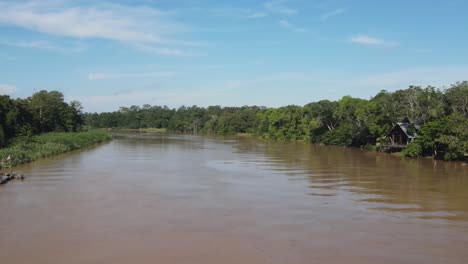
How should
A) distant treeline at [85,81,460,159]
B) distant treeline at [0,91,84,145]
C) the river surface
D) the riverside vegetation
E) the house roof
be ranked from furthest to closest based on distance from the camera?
distant treeline at [0,91,84,145] → the house roof → the riverside vegetation → distant treeline at [85,81,460,159] → the river surface

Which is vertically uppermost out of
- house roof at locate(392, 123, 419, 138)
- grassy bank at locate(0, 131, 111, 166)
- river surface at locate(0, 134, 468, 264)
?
house roof at locate(392, 123, 419, 138)

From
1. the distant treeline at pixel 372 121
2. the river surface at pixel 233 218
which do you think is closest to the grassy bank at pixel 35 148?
the river surface at pixel 233 218

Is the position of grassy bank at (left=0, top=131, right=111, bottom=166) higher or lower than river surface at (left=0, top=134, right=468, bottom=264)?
higher

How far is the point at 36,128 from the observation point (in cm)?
4484

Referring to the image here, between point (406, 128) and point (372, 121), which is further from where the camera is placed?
point (372, 121)

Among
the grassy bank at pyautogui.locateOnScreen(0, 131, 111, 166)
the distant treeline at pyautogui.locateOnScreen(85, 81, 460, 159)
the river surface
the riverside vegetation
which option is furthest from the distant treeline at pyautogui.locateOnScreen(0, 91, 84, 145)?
the distant treeline at pyautogui.locateOnScreen(85, 81, 460, 159)

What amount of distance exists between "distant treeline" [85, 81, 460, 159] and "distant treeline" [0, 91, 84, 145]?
97.7 ft

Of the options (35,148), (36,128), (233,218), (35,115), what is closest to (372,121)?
(35,148)

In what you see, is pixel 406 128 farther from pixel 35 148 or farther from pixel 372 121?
pixel 35 148

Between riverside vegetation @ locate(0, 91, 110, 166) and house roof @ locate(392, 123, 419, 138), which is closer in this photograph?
riverside vegetation @ locate(0, 91, 110, 166)

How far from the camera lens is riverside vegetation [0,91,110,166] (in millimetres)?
29253

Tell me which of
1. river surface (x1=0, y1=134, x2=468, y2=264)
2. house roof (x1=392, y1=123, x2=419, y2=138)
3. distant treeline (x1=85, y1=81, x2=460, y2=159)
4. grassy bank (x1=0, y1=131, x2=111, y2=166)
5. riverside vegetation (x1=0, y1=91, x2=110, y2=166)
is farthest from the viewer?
house roof (x1=392, y1=123, x2=419, y2=138)

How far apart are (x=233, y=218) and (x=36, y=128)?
38.5 meters

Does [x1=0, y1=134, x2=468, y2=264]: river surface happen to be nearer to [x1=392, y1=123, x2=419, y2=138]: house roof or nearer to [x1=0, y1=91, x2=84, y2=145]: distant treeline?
[x1=392, y1=123, x2=419, y2=138]: house roof
